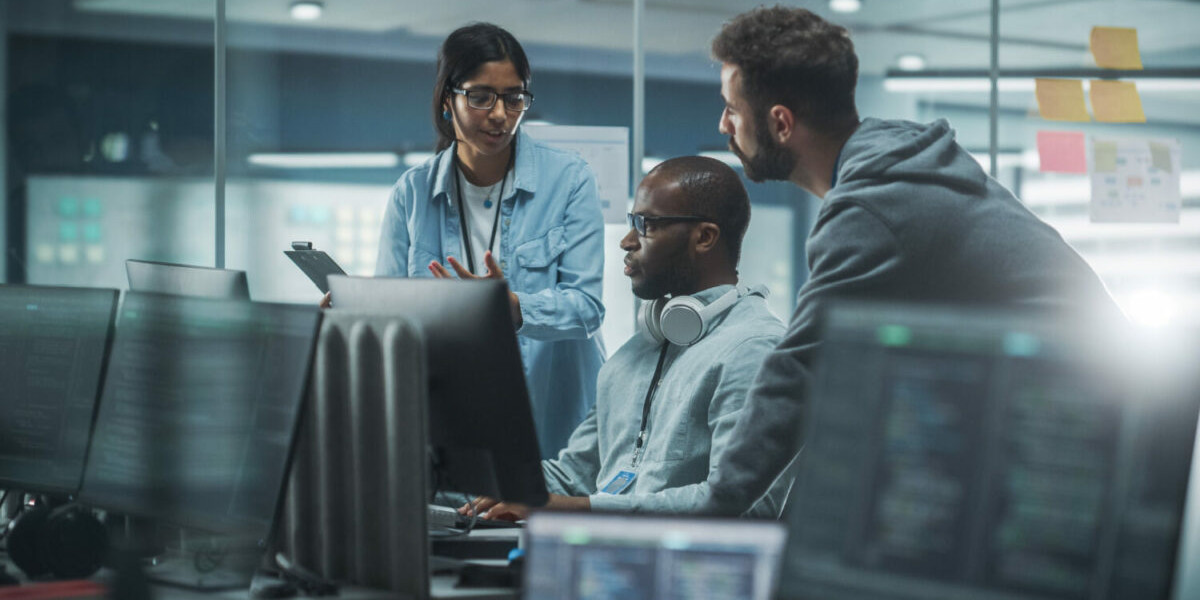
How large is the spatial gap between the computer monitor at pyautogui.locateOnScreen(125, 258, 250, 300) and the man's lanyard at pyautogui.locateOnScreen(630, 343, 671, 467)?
0.67 m

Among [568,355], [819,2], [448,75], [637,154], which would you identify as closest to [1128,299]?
[819,2]

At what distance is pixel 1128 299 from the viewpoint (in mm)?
4145

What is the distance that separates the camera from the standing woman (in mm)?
2377

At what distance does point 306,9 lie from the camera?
362 cm

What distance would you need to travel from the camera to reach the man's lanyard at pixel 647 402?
6.57 ft

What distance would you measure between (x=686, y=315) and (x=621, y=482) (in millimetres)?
294

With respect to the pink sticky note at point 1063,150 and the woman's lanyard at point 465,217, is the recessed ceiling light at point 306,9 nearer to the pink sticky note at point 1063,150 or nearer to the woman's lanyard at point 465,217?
the woman's lanyard at point 465,217

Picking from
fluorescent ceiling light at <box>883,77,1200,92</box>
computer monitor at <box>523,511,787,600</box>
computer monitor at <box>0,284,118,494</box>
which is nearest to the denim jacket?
computer monitor at <box>0,284,118,494</box>

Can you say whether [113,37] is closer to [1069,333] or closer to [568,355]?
[568,355]

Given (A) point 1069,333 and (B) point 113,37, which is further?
(B) point 113,37

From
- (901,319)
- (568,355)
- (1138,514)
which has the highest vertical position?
(901,319)

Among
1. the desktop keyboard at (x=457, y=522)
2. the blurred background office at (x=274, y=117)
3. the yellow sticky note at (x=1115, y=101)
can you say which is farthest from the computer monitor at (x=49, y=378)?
the yellow sticky note at (x=1115, y=101)

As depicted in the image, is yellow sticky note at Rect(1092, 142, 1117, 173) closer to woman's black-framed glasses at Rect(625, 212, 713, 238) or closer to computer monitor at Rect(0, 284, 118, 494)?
woman's black-framed glasses at Rect(625, 212, 713, 238)

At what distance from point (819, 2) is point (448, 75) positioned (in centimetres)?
195
